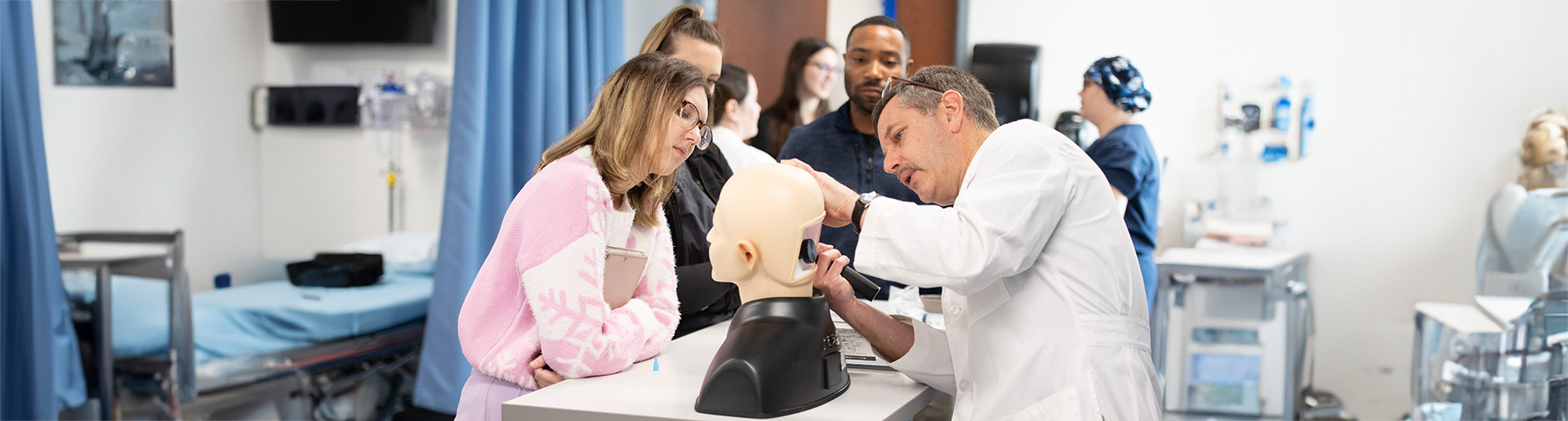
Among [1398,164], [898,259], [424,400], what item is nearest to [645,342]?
[898,259]

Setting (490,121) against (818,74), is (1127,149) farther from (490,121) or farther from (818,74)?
(490,121)

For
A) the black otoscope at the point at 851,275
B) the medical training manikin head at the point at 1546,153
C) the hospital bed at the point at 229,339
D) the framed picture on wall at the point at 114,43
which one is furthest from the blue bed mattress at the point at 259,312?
the medical training manikin head at the point at 1546,153

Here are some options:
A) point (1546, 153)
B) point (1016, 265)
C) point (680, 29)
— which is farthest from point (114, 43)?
point (1546, 153)

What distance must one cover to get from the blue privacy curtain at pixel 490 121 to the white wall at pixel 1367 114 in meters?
2.45

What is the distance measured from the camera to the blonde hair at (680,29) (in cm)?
234

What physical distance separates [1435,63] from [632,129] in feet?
13.5

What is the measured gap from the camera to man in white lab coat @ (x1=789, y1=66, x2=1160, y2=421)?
141 centimetres

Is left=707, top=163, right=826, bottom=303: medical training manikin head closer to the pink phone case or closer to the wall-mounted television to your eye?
the pink phone case

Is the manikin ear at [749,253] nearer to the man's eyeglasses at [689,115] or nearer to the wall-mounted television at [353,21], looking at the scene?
the man's eyeglasses at [689,115]

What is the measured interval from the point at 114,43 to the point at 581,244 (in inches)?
80.1

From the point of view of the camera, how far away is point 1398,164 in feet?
14.3

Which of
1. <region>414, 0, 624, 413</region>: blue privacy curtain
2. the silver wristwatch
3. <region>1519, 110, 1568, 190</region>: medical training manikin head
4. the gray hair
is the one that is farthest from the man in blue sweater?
<region>1519, 110, 1568, 190</region>: medical training manikin head

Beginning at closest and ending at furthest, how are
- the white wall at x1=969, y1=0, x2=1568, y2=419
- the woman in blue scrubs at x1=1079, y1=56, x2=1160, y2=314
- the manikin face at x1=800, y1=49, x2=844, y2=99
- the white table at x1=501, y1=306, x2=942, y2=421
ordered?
1. the white table at x1=501, y1=306, x2=942, y2=421
2. the woman in blue scrubs at x1=1079, y1=56, x2=1160, y2=314
3. the manikin face at x1=800, y1=49, x2=844, y2=99
4. the white wall at x1=969, y1=0, x2=1568, y2=419

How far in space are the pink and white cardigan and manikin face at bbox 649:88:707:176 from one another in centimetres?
12
